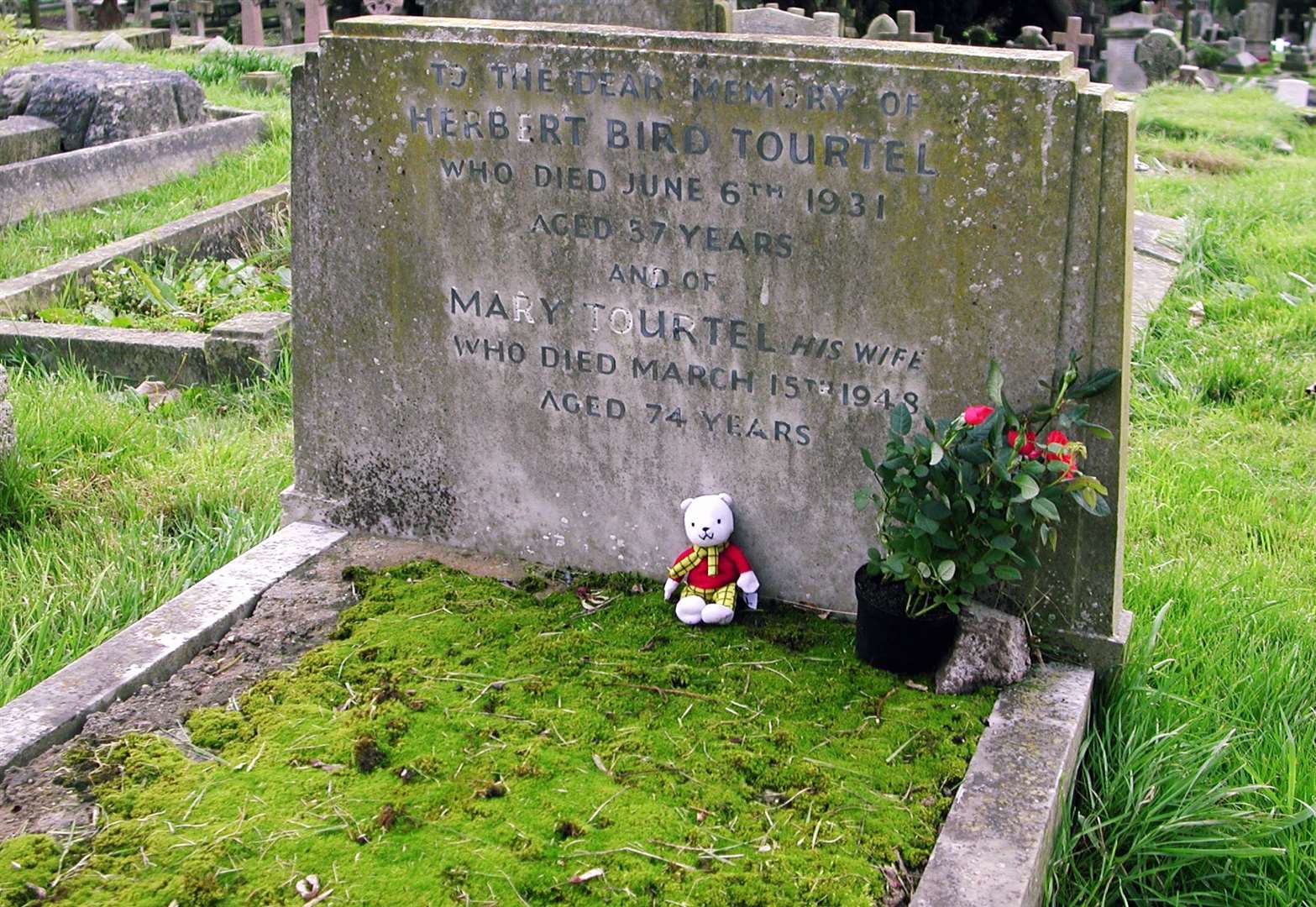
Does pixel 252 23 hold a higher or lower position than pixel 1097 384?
higher

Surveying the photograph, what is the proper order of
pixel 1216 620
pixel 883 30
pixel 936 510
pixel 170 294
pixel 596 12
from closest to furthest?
pixel 936 510
pixel 1216 620
pixel 596 12
pixel 170 294
pixel 883 30

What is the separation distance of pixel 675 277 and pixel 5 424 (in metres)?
2.39

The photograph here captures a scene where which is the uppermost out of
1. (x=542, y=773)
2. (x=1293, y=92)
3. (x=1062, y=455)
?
(x=1293, y=92)

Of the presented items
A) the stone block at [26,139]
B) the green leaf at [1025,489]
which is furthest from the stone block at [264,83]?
the green leaf at [1025,489]

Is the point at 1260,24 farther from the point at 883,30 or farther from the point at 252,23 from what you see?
the point at 252,23

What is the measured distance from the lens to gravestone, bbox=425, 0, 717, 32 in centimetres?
371

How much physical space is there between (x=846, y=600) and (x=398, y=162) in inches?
62.7

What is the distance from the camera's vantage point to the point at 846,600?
12.0 ft

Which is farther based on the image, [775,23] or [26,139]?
[26,139]

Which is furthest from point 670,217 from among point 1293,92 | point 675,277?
point 1293,92

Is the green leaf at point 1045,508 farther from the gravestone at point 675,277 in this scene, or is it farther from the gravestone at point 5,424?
the gravestone at point 5,424

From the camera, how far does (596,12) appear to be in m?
3.90

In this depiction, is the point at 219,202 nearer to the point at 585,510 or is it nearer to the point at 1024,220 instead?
the point at 585,510

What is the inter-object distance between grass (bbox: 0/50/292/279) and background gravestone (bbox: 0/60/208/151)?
0.44 m
